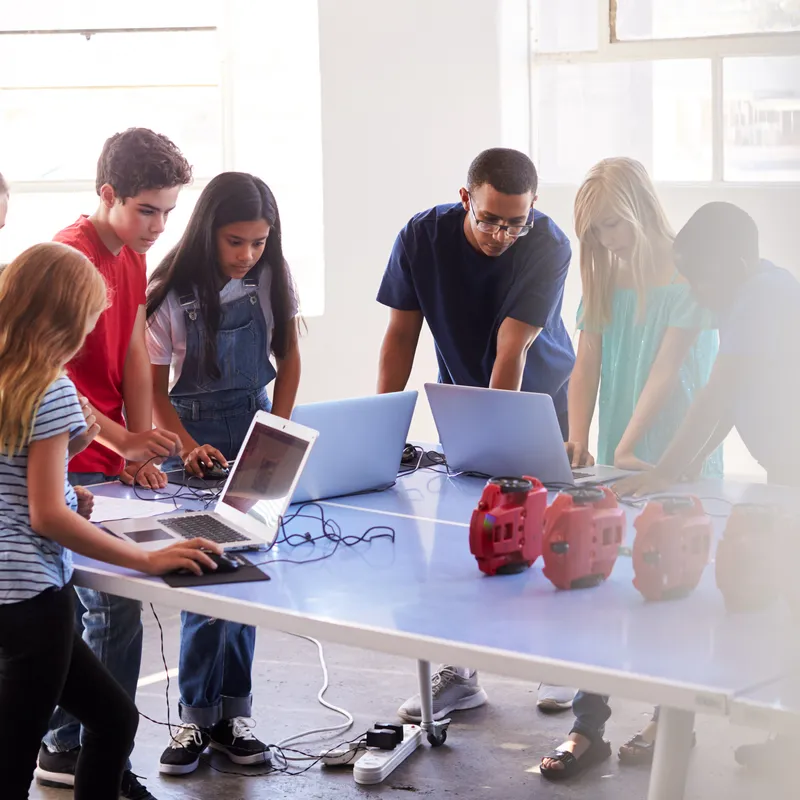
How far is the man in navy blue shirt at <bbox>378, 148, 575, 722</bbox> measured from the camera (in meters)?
2.68

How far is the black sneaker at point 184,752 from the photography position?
2736 millimetres

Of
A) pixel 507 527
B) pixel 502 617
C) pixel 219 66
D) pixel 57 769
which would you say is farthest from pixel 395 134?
pixel 502 617

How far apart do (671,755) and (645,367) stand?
1.42 m

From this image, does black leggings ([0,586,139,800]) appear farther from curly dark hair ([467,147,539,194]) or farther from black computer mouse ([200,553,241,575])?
curly dark hair ([467,147,539,194])

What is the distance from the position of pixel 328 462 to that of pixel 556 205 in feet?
7.32

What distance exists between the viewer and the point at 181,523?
223 centimetres

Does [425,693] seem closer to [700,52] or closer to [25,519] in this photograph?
[25,519]

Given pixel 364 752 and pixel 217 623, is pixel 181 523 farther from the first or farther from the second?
pixel 364 752

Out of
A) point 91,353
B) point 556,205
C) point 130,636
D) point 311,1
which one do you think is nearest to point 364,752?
point 130,636

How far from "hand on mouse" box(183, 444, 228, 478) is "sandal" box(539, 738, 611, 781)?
39.9 inches

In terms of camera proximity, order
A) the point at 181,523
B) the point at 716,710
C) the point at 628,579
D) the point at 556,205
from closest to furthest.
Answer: the point at 716,710
the point at 628,579
the point at 181,523
the point at 556,205

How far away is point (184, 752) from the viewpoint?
9.02ft

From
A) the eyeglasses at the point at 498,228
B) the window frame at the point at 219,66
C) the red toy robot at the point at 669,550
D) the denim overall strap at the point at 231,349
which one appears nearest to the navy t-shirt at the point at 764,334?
the red toy robot at the point at 669,550

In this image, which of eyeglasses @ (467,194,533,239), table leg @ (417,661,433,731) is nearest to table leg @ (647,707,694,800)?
table leg @ (417,661,433,731)
